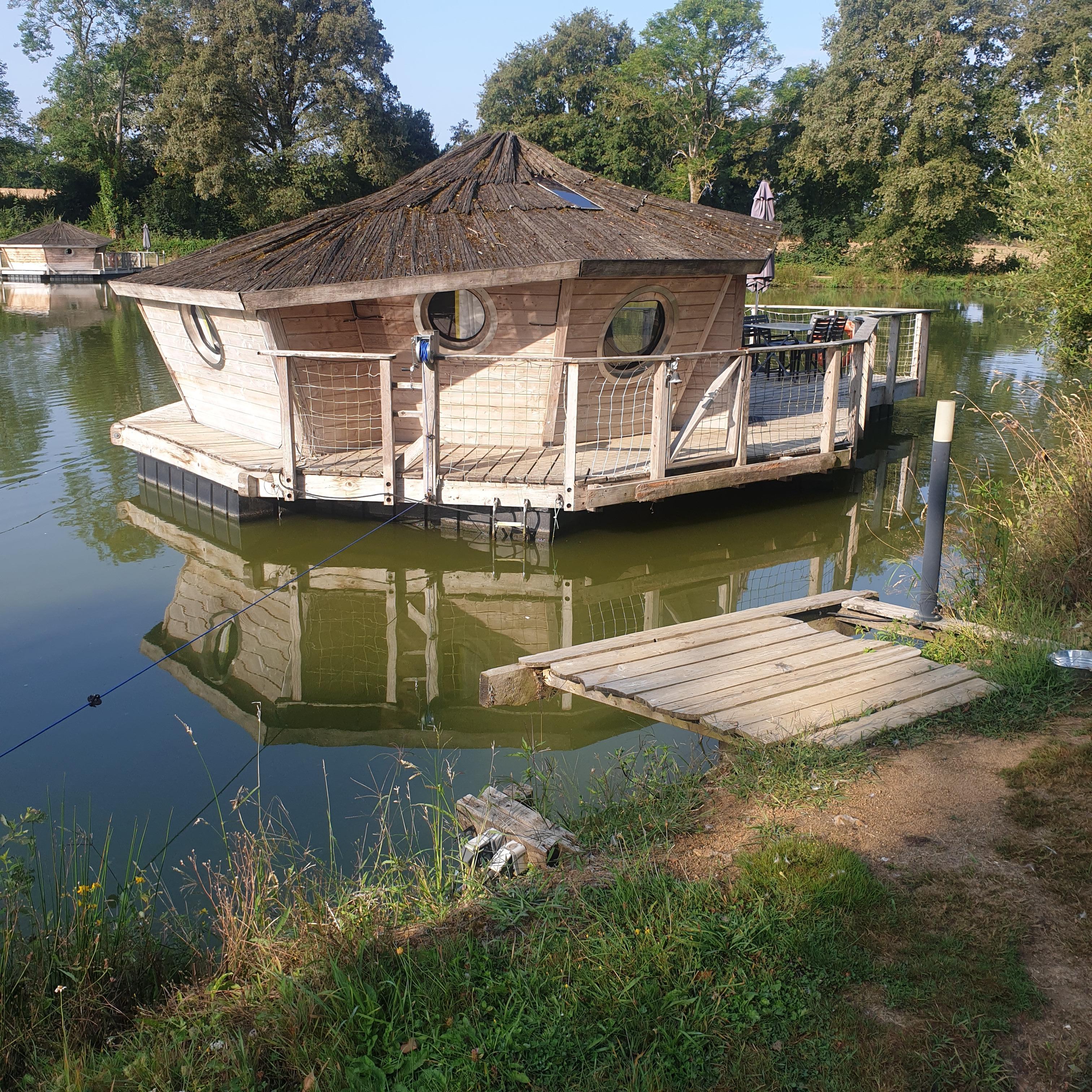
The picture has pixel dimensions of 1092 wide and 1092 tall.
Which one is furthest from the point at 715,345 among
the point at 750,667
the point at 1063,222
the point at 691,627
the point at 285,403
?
the point at 750,667

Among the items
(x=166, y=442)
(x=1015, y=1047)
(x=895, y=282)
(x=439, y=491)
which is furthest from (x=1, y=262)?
(x=1015, y=1047)

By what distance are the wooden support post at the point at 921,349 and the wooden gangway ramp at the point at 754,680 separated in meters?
11.7

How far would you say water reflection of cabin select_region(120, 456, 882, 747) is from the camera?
689cm

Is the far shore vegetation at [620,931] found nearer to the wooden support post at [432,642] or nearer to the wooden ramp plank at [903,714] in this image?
the wooden ramp plank at [903,714]

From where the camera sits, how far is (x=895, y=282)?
41.1 meters

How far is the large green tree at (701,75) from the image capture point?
2051 inches

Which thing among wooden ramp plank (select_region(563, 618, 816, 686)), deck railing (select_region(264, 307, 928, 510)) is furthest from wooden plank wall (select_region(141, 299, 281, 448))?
wooden ramp plank (select_region(563, 618, 816, 686))

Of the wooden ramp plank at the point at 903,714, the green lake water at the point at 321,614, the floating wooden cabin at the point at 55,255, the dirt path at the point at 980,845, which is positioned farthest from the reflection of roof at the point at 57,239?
the dirt path at the point at 980,845

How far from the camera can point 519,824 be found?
4379 millimetres

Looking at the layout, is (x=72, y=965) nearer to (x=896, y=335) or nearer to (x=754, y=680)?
(x=754, y=680)

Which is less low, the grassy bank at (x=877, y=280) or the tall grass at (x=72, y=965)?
the grassy bank at (x=877, y=280)

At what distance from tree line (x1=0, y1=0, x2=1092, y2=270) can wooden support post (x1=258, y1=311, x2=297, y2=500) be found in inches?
1256

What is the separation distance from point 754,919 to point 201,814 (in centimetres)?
341

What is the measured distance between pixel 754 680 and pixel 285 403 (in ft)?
20.3
